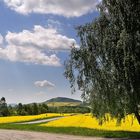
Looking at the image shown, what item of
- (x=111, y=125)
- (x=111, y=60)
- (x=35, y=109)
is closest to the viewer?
(x=111, y=60)

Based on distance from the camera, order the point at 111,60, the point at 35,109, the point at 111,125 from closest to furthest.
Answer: the point at 111,60
the point at 111,125
the point at 35,109

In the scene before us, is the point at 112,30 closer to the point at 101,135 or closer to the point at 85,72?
the point at 85,72

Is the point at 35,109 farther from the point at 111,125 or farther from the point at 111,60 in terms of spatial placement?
the point at 111,60

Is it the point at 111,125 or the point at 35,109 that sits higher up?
the point at 35,109

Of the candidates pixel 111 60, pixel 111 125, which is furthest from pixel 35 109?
pixel 111 60

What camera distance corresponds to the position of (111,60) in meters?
28.0

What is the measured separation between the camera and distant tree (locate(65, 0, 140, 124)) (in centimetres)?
2677

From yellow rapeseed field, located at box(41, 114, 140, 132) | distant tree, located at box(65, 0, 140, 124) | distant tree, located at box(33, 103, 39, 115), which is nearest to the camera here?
distant tree, located at box(65, 0, 140, 124)

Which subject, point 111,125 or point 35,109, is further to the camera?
point 35,109

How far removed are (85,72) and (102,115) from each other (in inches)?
160

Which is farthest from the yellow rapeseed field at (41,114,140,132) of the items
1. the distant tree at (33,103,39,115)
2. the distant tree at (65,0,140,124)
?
the distant tree at (33,103,39,115)

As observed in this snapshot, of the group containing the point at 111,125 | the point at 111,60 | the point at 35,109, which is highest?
the point at 35,109

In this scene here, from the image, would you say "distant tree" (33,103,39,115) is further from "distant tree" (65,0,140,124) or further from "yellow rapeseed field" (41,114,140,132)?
"distant tree" (65,0,140,124)

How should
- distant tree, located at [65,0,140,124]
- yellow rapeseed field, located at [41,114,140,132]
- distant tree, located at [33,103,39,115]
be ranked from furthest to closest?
distant tree, located at [33,103,39,115] → yellow rapeseed field, located at [41,114,140,132] → distant tree, located at [65,0,140,124]
